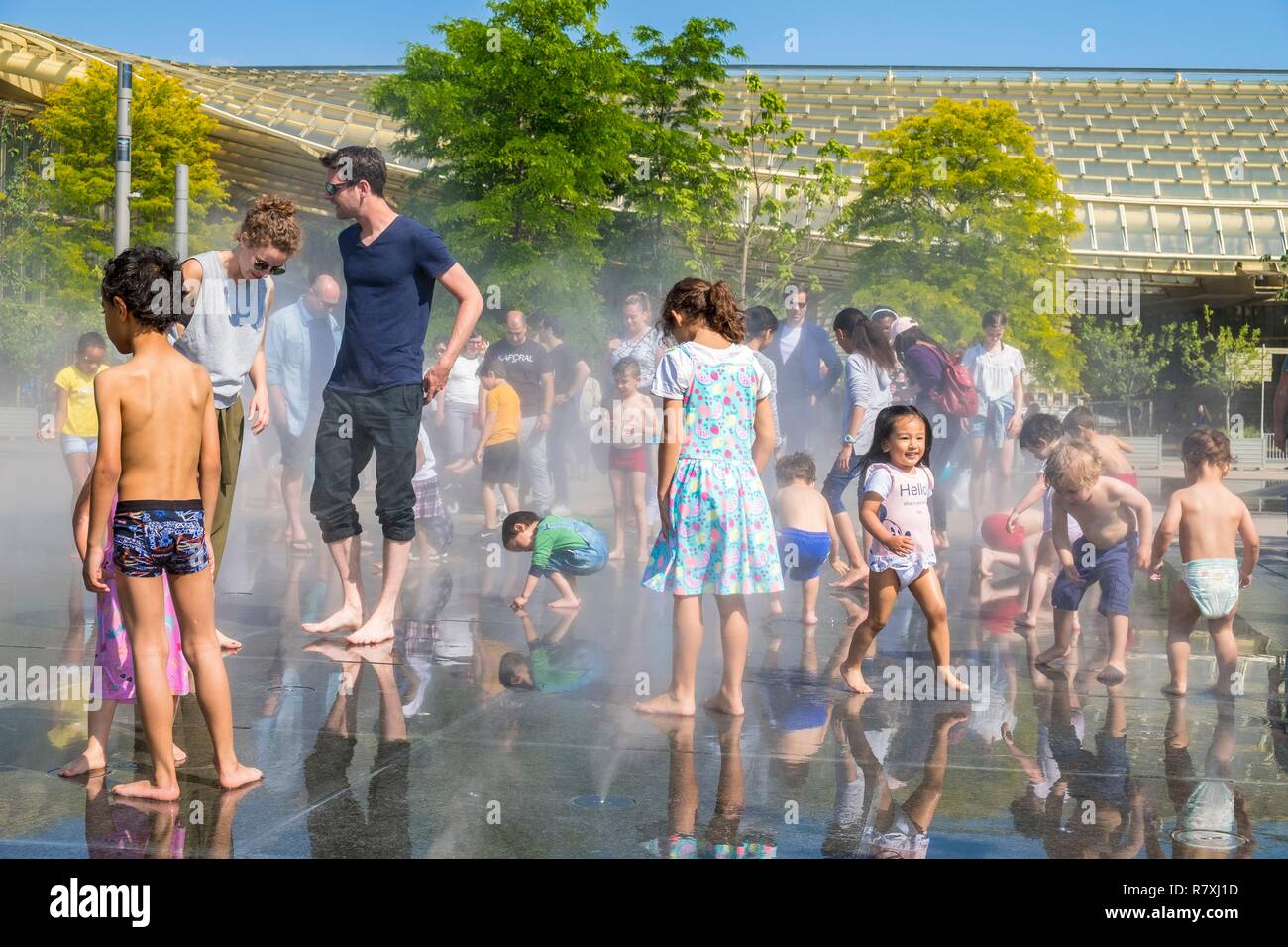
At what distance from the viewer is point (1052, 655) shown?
631cm

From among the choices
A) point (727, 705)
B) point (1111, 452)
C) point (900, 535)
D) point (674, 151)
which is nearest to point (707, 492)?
point (727, 705)

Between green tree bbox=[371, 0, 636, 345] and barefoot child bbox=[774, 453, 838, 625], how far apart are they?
1384 centimetres

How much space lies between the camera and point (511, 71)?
2083 centimetres

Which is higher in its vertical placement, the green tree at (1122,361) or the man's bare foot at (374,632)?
the green tree at (1122,361)

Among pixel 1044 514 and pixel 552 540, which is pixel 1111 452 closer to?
pixel 1044 514

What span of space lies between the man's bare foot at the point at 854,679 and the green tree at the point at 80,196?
117 feet

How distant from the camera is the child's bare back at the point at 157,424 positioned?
12.7 ft

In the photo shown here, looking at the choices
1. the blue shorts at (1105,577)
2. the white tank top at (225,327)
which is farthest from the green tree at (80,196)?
the blue shorts at (1105,577)

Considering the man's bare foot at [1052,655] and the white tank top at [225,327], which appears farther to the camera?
the man's bare foot at [1052,655]

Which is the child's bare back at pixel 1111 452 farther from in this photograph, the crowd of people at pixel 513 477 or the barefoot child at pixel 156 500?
the barefoot child at pixel 156 500

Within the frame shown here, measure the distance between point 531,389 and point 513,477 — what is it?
954 millimetres
